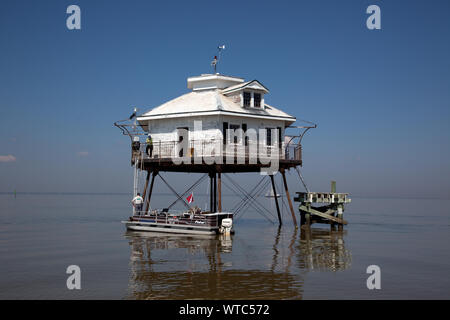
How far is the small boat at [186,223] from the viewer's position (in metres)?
30.1

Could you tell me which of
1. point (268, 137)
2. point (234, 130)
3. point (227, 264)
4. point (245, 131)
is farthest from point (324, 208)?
point (227, 264)

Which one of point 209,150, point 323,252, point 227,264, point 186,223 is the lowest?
point 323,252

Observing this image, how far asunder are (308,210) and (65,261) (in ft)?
71.0

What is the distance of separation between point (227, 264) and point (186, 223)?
10.3 metres

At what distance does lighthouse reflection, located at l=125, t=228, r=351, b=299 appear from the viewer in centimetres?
1602

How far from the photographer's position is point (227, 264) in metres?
21.0

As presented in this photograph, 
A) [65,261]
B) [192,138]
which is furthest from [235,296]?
[192,138]

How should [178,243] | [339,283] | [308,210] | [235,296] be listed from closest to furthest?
1. [235,296]
2. [339,283]
3. [178,243]
4. [308,210]

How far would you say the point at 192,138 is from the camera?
32.9m

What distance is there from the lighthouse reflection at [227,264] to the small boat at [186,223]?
51 cm

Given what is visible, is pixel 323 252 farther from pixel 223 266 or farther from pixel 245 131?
pixel 245 131

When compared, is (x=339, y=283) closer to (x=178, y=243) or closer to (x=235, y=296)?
(x=235, y=296)

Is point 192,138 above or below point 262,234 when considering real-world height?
above
